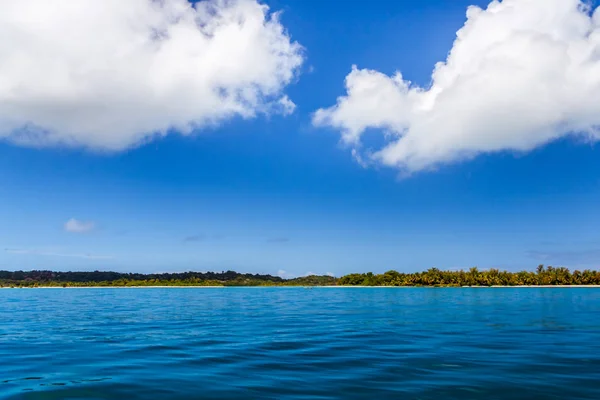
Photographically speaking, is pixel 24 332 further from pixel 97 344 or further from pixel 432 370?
pixel 432 370

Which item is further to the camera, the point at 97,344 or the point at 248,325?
the point at 248,325

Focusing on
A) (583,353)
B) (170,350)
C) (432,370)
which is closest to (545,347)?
(583,353)

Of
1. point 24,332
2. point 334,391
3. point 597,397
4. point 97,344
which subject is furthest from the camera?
point 24,332

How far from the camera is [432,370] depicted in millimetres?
15617

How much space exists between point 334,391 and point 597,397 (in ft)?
24.8

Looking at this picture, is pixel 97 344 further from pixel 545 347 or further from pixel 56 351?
pixel 545 347

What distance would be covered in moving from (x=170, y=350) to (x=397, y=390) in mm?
12274

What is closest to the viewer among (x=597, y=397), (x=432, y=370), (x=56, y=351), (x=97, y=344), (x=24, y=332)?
(x=597, y=397)

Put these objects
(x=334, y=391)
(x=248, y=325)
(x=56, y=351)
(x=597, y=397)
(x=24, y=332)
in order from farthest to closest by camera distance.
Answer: (x=248, y=325)
(x=24, y=332)
(x=56, y=351)
(x=334, y=391)
(x=597, y=397)

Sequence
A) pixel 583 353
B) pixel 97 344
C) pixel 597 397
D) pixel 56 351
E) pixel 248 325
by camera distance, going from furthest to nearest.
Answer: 1. pixel 248 325
2. pixel 97 344
3. pixel 56 351
4. pixel 583 353
5. pixel 597 397

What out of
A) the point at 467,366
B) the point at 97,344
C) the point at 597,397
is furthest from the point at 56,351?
the point at 597,397

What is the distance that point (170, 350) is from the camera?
20.5 meters

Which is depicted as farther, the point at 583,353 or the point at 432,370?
the point at 583,353

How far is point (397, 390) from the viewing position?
1289 centimetres
